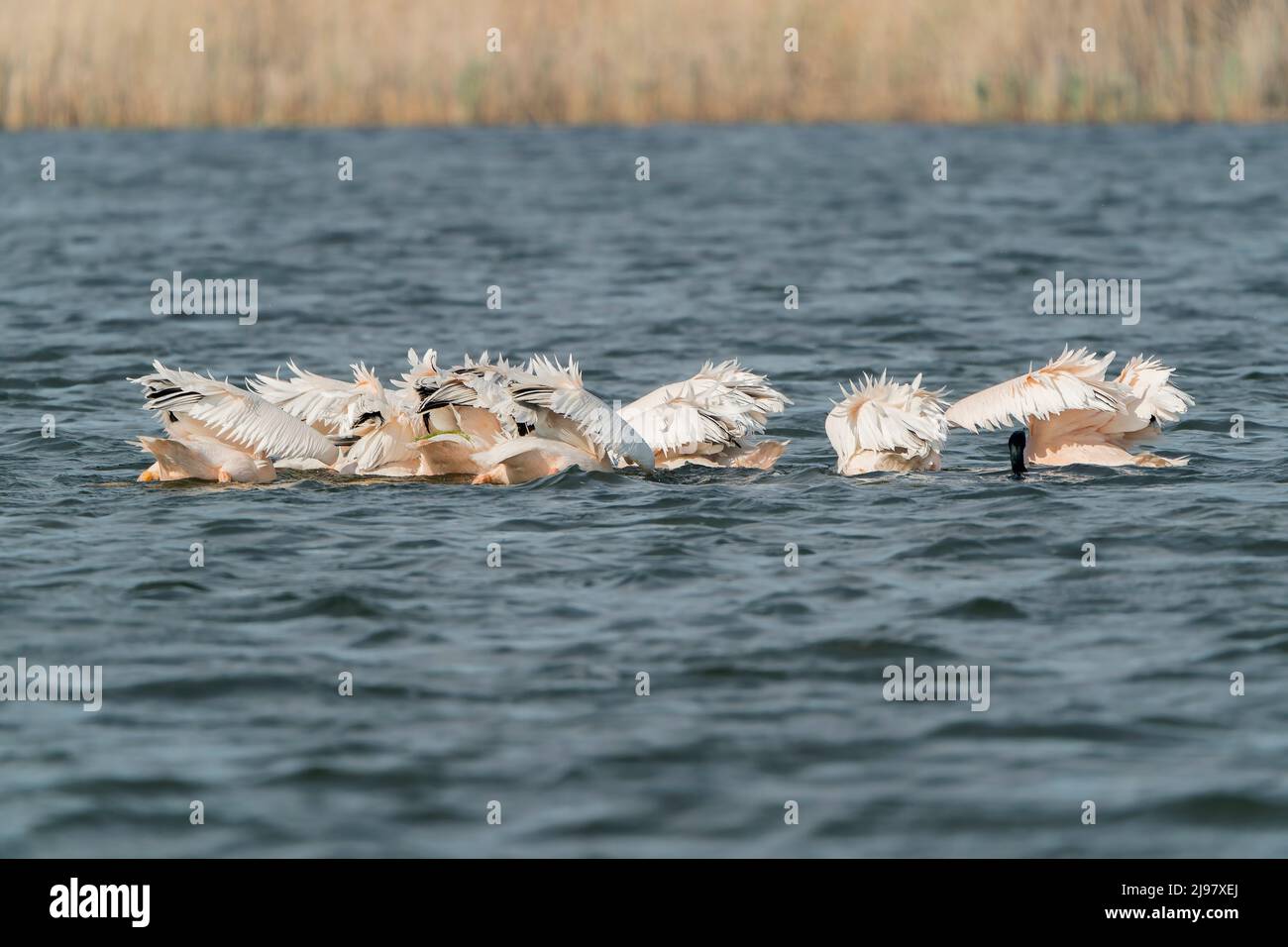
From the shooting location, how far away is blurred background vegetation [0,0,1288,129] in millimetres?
30562

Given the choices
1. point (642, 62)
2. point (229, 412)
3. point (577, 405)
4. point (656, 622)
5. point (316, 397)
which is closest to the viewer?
point (656, 622)

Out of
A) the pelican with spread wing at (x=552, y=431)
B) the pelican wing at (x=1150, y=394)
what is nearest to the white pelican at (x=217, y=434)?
the pelican with spread wing at (x=552, y=431)

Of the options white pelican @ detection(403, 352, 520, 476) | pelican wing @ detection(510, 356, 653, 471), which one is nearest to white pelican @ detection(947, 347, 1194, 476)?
pelican wing @ detection(510, 356, 653, 471)

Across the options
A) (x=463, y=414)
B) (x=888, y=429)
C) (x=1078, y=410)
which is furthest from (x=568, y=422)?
(x=1078, y=410)

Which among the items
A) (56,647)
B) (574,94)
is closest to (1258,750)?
(56,647)

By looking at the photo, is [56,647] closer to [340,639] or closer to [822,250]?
[340,639]

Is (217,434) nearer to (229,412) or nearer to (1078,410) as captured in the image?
(229,412)

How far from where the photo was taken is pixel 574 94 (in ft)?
103

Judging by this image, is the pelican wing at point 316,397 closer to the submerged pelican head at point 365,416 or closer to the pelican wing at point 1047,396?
the submerged pelican head at point 365,416

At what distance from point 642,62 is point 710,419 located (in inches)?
851

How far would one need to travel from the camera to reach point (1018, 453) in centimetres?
1022

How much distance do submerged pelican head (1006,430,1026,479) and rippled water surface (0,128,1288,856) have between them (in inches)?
6.8

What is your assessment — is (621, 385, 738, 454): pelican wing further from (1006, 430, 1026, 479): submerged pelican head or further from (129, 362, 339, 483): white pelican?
(129, 362, 339, 483): white pelican
